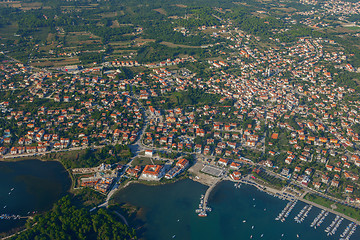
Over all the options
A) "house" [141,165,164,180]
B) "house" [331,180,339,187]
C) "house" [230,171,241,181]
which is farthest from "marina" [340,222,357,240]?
"house" [141,165,164,180]

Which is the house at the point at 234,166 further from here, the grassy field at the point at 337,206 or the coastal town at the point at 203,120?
the grassy field at the point at 337,206

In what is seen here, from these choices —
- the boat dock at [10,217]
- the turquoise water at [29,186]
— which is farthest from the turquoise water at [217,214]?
the boat dock at [10,217]

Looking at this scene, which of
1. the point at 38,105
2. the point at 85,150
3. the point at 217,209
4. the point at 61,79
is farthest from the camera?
the point at 61,79

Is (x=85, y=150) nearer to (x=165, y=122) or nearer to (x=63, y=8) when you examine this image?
(x=165, y=122)

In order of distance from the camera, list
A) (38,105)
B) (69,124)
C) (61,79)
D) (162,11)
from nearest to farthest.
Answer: (69,124), (38,105), (61,79), (162,11)

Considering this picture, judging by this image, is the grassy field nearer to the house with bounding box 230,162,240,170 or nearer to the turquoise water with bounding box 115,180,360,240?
the turquoise water with bounding box 115,180,360,240

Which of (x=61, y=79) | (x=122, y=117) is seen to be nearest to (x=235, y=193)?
(x=122, y=117)

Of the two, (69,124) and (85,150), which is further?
(69,124)

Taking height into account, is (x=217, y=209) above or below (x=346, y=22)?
below
